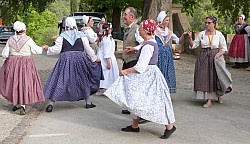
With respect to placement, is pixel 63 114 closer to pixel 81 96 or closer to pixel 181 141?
pixel 81 96

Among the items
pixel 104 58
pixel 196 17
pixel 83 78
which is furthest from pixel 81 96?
pixel 196 17

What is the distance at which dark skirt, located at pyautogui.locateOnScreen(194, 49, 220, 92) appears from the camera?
9.09 m

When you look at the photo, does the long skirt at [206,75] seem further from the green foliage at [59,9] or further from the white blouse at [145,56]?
the green foliage at [59,9]

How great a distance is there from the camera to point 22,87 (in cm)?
823

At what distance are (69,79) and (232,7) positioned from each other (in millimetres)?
21034

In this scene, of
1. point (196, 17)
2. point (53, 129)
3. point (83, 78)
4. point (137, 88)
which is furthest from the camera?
point (196, 17)

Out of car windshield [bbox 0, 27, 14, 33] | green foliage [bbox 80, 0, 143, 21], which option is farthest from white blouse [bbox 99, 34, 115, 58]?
car windshield [bbox 0, 27, 14, 33]

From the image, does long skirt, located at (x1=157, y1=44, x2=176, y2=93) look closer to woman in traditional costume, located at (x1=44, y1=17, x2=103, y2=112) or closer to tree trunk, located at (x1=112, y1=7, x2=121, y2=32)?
woman in traditional costume, located at (x1=44, y1=17, x2=103, y2=112)

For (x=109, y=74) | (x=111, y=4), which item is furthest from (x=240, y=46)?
(x=111, y=4)

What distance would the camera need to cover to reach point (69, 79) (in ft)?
28.1

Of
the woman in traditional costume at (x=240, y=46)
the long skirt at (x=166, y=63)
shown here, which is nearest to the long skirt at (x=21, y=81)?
the long skirt at (x=166, y=63)

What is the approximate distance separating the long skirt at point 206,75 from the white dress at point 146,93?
266 cm

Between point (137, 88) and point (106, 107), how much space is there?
2.61 metres

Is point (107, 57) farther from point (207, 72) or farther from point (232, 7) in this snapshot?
point (232, 7)
